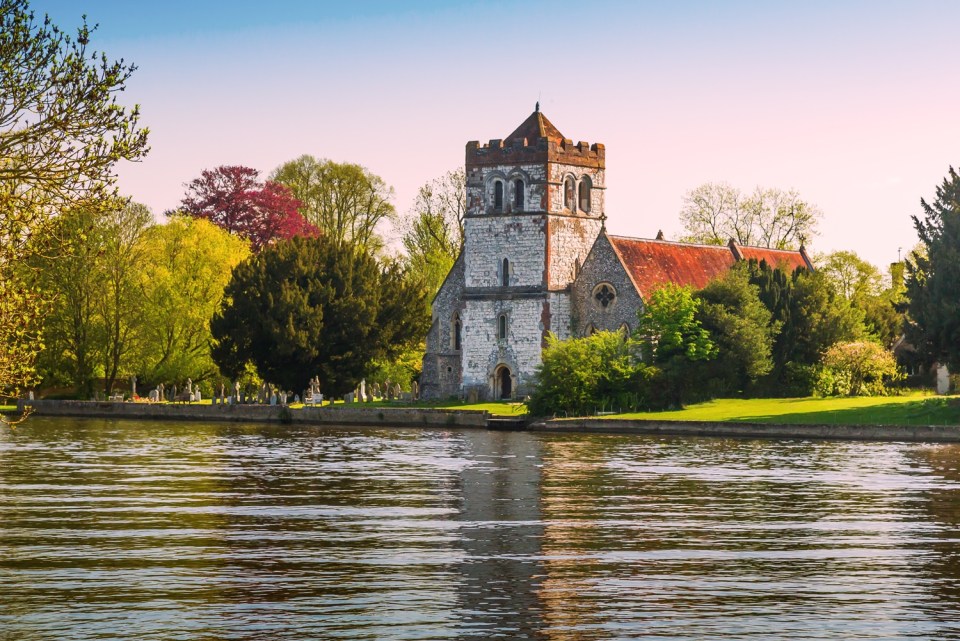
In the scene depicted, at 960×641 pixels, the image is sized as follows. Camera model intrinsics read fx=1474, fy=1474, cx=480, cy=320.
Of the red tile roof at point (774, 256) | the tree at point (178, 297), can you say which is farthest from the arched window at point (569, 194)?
the tree at point (178, 297)

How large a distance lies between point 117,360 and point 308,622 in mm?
64799

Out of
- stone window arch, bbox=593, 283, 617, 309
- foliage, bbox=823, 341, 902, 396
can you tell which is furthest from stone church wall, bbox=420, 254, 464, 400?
foliage, bbox=823, 341, 902, 396

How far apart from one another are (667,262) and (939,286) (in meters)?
26.5

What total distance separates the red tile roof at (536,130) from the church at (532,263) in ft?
0.27

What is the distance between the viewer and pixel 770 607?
1827cm

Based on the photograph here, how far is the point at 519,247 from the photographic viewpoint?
8006cm

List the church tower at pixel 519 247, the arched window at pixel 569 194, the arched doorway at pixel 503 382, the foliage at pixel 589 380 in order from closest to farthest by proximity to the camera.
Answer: the foliage at pixel 589 380
the church tower at pixel 519 247
the arched doorway at pixel 503 382
the arched window at pixel 569 194

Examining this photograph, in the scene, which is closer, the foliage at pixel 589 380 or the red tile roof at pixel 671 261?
the foliage at pixel 589 380

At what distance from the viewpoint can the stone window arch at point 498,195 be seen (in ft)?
266

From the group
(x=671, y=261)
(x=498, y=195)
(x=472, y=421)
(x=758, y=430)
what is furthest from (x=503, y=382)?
(x=758, y=430)

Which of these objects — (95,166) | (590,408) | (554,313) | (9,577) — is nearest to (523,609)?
(9,577)

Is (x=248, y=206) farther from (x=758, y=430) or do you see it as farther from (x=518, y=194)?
(x=758, y=430)

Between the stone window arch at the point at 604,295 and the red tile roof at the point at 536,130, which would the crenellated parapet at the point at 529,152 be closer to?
the red tile roof at the point at 536,130

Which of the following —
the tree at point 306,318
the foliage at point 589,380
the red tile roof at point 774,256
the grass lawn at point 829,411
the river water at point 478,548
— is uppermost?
the red tile roof at point 774,256
